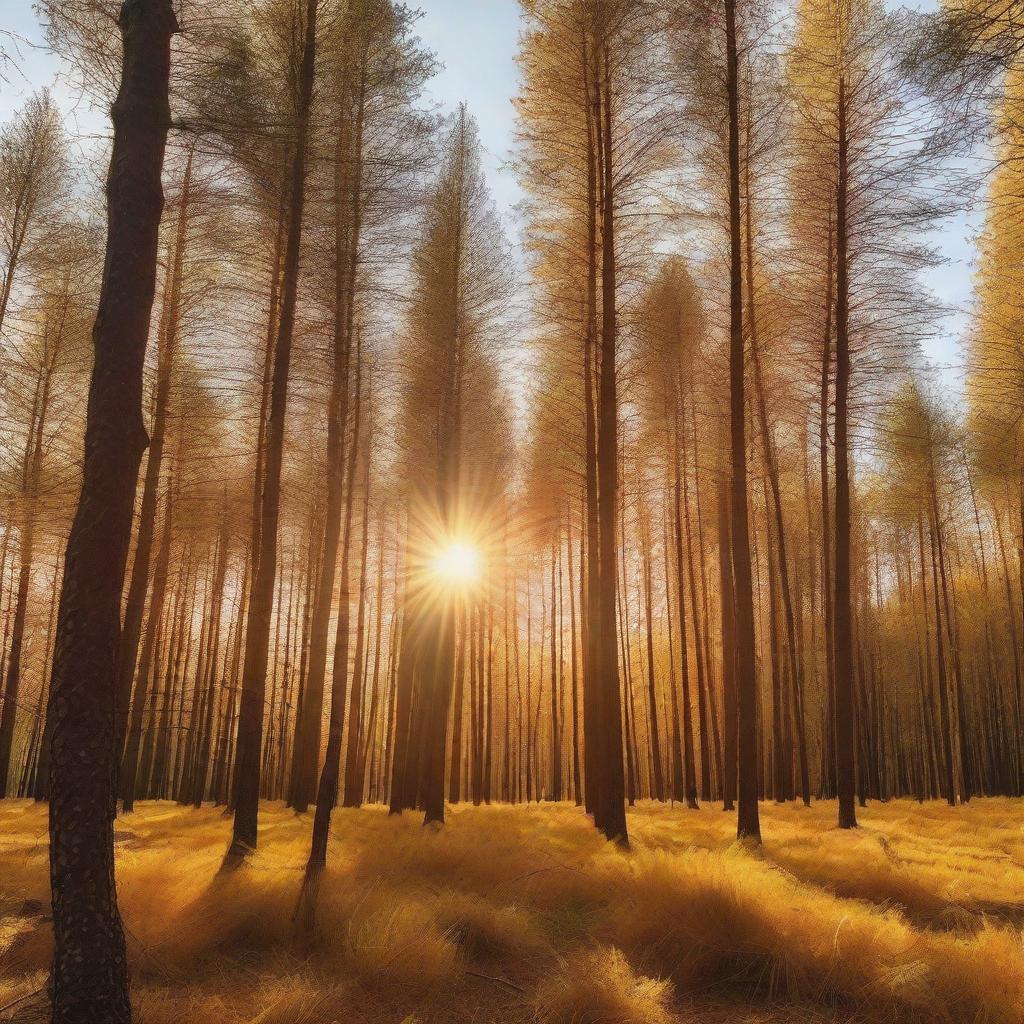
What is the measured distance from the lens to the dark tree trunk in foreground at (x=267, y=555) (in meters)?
7.07

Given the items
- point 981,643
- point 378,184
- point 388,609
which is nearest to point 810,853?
point 378,184

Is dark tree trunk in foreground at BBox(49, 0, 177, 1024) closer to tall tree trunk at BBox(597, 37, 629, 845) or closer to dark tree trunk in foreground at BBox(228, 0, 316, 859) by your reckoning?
dark tree trunk in foreground at BBox(228, 0, 316, 859)

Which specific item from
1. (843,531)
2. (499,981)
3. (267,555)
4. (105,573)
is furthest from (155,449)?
(843,531)

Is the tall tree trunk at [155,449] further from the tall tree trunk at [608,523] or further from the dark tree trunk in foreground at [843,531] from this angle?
the dark tree trunk in foreground at [843,531]

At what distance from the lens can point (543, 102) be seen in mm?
9703

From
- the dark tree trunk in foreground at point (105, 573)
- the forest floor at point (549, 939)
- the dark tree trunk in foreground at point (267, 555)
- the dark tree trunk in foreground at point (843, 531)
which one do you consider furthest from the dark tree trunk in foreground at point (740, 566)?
the dark tree trunk in foreground at point (105, 573)

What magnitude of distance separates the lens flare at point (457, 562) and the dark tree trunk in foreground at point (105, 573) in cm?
794

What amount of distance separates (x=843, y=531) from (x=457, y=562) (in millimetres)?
6394

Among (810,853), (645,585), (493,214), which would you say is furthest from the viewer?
(645,585)

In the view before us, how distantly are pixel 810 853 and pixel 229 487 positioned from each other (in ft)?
43.3

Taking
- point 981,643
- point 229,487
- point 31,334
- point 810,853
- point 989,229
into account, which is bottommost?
point 810,853

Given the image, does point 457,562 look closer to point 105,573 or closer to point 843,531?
point 843,531

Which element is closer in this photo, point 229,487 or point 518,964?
point 518,964

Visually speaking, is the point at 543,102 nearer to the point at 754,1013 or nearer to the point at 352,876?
the point at 352,876
